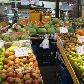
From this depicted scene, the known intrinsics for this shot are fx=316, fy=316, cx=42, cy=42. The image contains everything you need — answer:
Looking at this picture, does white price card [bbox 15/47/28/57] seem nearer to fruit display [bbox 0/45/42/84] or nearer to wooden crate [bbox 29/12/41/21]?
fruit display [bbox 0/45/42/84]

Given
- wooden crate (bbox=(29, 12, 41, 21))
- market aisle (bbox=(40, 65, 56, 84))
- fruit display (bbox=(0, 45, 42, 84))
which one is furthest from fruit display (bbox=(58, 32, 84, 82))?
wooden crate (bbox=(29, 12, 41, 21))

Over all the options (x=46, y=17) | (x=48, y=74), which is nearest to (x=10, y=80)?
(x=48, y=74)

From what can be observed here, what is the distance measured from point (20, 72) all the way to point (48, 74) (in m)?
3.42

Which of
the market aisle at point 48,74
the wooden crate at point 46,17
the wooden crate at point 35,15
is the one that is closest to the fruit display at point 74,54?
the market aisle at point 48,74

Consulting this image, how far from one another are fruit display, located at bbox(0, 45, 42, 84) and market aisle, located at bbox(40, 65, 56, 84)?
8.60 feet

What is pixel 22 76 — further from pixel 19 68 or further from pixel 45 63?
pixel 45 63

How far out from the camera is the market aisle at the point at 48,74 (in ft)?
23.8

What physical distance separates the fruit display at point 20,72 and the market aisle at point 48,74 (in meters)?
2.62

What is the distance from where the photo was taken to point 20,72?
410cm

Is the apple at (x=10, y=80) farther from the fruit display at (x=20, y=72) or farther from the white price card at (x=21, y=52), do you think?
the white price card at (x=21, y=52)

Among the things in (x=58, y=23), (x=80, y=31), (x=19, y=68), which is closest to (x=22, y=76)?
(x=19, y=68)

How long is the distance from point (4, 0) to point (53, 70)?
11.2m

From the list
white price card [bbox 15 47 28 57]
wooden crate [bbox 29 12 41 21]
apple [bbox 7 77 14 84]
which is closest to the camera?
apple [bbox 7 77 14 84]

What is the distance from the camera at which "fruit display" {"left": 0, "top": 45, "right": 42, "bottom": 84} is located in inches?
156
